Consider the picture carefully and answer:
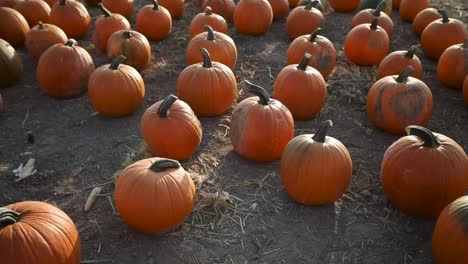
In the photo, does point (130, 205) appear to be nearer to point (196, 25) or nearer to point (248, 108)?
point (248, 108)

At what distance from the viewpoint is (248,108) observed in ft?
17.4

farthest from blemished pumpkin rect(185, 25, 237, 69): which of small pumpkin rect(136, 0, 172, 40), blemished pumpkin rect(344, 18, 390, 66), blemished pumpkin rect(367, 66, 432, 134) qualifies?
blemished pumpkin rect(367, 66, 432, 134)

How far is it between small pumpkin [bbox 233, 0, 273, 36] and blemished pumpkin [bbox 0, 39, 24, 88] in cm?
377

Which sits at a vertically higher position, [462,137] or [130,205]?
[130,205]

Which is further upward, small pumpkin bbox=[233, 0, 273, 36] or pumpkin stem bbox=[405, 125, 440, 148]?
pumpkin stem bbox=[405, 125, 440, 148]

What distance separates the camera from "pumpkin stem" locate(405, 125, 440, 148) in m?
4.39

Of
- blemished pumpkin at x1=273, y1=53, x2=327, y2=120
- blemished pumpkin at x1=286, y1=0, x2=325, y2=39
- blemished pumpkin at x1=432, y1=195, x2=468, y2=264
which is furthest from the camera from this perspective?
blemished pumpkin at x1=286, y1=0, x2=325, y2=39

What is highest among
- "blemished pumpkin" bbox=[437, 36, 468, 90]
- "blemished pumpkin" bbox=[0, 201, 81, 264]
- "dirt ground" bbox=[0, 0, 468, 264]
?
"blemished pumpkin" bbox=[0, 201, 81, 264]

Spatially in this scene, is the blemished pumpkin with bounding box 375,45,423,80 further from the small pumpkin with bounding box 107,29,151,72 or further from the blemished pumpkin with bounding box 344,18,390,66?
the small pumpkin with bounding box 107,29,151,72

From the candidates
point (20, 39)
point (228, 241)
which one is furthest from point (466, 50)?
point (20, 39)

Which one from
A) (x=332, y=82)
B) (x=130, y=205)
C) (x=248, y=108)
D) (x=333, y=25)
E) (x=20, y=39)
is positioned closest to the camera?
(x=130, y=205)

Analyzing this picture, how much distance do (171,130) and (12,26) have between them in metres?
4.24

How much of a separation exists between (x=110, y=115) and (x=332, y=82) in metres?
3.37

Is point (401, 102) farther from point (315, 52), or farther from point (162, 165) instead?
point (162, 165)
